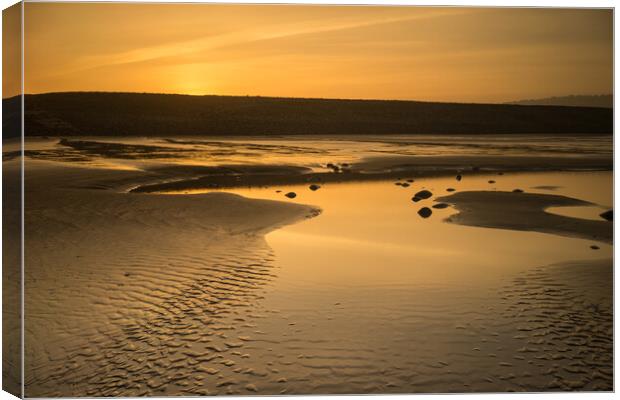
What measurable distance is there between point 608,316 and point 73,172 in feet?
33.5

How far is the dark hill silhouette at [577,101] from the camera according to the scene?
698 centimetres

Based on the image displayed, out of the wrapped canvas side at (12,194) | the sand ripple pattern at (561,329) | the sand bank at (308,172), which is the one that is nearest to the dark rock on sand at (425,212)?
the sand bank at (308,172)

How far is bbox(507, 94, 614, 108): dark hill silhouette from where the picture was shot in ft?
22.9

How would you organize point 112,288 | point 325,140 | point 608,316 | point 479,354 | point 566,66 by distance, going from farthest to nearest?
point 325,140, point 566,66, point 112,288, point 608,316, point 479,354

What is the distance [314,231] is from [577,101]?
3482mm

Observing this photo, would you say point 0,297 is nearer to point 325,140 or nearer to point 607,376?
point 607,376

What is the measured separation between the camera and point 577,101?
294 inches

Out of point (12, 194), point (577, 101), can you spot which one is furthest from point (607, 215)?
point (12, 194)

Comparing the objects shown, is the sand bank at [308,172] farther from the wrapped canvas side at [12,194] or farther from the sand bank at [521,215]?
the wrapped canvas side at [12,194]

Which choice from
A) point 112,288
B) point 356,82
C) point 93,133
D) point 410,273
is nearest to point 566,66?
point 356,82

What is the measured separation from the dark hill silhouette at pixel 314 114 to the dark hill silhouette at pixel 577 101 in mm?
87

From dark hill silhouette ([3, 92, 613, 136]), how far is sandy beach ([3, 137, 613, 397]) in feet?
2.15

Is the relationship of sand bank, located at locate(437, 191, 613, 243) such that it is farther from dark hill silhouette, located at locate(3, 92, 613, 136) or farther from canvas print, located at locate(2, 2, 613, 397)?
dark hill silhouette, located at locate(3, 92, 613, 136)

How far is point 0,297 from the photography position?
5.73 metres
